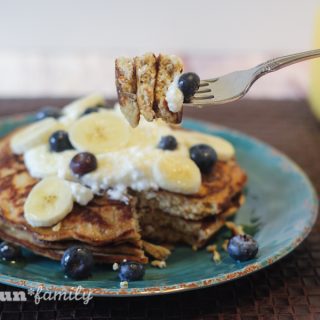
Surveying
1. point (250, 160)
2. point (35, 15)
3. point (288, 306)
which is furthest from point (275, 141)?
point (35, 15)

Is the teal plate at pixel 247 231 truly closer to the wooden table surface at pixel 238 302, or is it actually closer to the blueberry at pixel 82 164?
the wooden table surface at pixel 238 302

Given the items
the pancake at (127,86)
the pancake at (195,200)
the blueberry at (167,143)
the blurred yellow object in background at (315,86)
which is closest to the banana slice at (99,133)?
the blueberry at (167,143)

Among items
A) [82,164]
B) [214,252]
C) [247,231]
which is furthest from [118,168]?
[247,231]

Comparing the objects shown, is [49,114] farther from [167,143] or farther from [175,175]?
[175,175]

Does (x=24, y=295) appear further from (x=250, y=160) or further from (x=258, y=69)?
(x=250, y=160)

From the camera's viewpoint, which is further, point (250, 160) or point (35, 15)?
point (35, 15)

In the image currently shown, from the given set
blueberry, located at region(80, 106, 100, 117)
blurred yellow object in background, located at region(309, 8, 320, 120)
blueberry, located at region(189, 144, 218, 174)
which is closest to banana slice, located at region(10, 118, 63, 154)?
blueberry, located at region(80, 106, 100, 117)

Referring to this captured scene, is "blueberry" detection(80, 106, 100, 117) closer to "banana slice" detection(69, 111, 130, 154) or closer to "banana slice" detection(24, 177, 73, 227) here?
"banana slice" detection(69, 111, 130, 154)
